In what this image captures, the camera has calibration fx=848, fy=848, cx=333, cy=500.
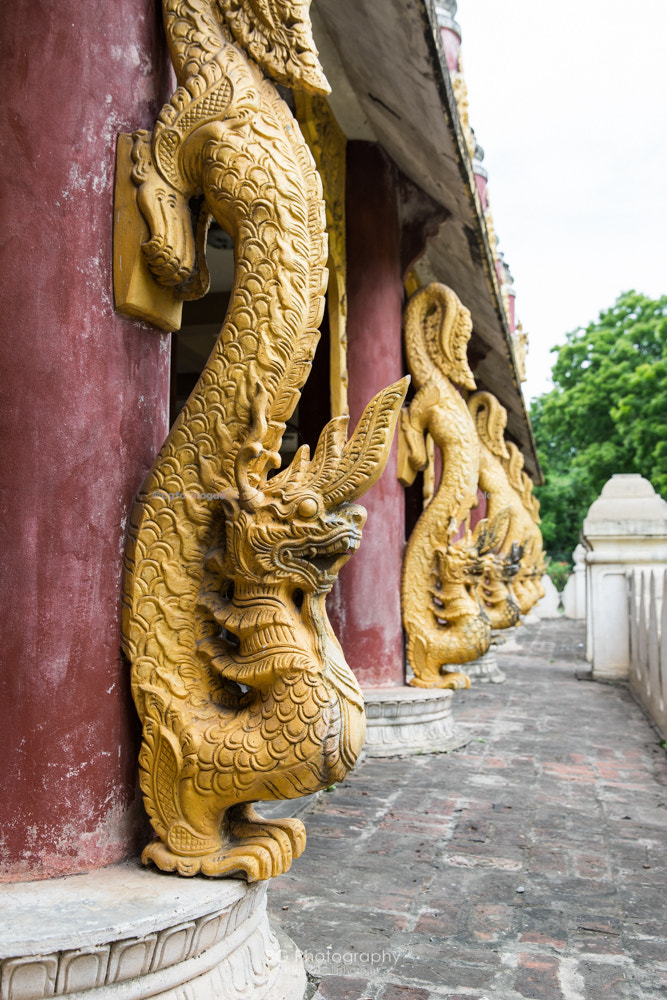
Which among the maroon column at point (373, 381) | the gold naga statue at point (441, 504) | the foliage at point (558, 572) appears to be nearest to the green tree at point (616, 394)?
the foliage at point (558, 572)

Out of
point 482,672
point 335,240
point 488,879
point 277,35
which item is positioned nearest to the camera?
point 277,35

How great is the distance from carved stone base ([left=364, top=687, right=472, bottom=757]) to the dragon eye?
3361 millimetres

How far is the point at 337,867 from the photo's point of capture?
340 centimetres

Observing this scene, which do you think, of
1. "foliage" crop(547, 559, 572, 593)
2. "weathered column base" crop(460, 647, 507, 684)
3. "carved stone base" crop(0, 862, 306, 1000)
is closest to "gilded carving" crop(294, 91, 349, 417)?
"carved stone base" crop(0, 862, 306, 1000)

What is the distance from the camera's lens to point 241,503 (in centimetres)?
210

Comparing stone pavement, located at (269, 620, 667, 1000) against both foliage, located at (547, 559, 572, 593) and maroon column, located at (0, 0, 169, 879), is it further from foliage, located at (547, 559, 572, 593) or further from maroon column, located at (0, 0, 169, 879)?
foliage, located at (547, 559, 572, 593)

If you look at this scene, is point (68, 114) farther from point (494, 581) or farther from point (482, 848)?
point (494, 581)

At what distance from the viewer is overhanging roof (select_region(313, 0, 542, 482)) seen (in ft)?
13.1

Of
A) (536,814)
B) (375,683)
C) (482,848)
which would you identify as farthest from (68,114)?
(375,683)

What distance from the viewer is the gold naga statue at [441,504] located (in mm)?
5895

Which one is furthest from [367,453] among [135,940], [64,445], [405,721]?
[405,721]

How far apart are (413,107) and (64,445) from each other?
136 inches

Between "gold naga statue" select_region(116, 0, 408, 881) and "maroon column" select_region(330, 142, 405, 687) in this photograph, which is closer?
"gold naga statue" select_region(116, 0, 408, 881)

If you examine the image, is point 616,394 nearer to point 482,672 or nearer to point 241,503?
point 482,672
